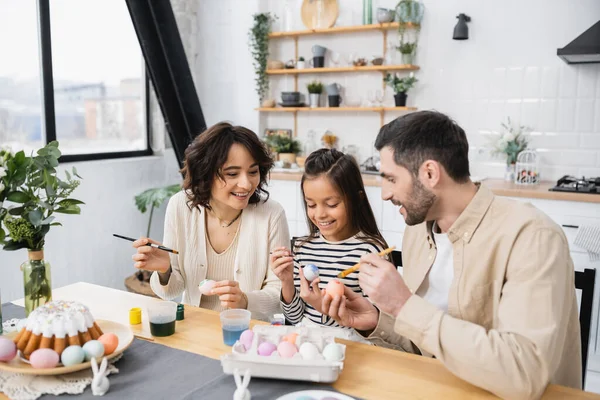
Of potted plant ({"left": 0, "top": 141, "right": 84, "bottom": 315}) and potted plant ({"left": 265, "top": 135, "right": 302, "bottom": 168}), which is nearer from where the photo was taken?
potted plant ({"left": 0, "top": 141, "right": 84, "bottom": 315})

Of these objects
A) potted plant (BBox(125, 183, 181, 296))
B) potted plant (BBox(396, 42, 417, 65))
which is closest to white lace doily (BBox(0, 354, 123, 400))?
potted plant (BBox(125, 183, 181, 296))

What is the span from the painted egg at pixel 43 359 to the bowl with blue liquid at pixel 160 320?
0.99 ft

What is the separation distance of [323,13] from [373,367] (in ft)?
11.5

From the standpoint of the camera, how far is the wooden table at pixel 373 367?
120 cm

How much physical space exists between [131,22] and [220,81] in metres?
Answer: 0.86

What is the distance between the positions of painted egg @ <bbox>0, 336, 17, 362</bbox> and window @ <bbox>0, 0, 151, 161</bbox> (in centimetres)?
244

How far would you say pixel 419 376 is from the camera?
128cm

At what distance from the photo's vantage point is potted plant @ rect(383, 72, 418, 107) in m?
4.02

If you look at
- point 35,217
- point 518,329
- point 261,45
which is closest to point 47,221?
point 35,217

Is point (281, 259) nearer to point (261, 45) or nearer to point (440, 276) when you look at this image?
point (440, 276)

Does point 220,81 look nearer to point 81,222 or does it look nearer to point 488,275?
point 81,222

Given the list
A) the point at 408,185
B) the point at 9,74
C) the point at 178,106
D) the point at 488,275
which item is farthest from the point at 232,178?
the point at 178,106

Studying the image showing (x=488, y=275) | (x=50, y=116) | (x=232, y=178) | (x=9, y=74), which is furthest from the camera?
(x=50, y=116)

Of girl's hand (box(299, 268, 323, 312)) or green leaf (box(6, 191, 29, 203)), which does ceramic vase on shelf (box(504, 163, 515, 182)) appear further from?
green leaf (box(6, 191, 29, 203))
